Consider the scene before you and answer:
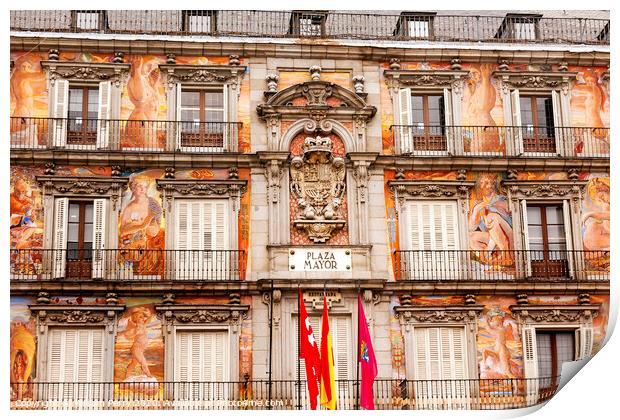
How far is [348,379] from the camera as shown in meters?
18.4

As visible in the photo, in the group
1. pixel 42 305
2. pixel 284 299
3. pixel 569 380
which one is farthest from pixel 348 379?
pixel 42 305

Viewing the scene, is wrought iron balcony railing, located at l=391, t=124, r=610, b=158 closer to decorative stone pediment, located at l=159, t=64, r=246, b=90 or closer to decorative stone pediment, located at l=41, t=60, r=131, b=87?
decorative stone pediment, located at l=159, t=64, r=246, b=90

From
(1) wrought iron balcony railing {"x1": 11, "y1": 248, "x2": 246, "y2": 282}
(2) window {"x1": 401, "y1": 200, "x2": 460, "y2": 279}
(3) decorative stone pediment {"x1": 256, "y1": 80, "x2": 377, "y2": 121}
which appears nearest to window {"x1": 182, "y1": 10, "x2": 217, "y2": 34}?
(3) decorative stone pediment {"x1": 256, "y1": 80, "x2": 377, "y2": 121}

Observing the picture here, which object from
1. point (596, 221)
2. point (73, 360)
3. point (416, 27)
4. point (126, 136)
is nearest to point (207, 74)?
point (126, 136)

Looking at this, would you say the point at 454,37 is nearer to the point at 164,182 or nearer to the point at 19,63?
the point at 164,182

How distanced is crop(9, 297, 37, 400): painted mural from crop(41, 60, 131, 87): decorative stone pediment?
3.54 metres

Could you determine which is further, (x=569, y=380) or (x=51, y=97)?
(x=51, y=97)

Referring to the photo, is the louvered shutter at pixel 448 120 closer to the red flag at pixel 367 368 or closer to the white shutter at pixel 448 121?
the white shutter at pixel 448 121

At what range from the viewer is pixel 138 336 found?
18.4 m

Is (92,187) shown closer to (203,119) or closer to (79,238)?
(79,238)

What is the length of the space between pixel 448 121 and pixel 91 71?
5.65 meters

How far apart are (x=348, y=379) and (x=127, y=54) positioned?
609cm

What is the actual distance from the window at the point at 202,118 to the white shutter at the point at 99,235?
5.08 feet

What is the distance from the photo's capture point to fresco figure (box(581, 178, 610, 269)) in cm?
1906
